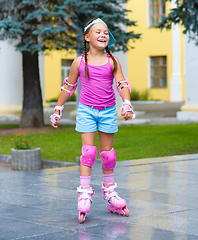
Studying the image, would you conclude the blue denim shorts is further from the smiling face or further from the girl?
the smiling face

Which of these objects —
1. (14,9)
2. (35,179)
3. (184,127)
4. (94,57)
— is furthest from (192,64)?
(94,57)

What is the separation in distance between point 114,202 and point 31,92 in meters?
9.89

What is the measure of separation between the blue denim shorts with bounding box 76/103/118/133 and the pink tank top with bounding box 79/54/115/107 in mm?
60

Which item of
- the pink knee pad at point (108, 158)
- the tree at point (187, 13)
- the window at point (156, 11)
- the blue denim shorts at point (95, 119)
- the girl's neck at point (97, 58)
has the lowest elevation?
the pink knee pad at point (108, 158)

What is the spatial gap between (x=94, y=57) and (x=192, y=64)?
13771mm

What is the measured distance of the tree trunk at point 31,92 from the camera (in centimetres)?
1405

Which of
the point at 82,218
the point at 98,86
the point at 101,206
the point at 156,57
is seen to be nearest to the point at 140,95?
the point at 156,57

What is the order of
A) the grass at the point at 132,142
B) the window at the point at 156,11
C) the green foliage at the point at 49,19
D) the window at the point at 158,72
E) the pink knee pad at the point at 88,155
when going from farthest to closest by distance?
the window at the point at 158,72, the window at the point at 156,11, the green foliage at the point at 49,19, the grass at the point at 132,142, the pink knee pad at the point at 88,155

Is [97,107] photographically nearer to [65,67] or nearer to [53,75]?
[53,75]

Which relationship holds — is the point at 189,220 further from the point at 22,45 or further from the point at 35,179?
the point at 22,45

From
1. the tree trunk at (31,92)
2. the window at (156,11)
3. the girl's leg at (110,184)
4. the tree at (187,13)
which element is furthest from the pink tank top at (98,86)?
the window at (156,11)

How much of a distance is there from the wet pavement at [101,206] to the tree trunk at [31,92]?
6822mm

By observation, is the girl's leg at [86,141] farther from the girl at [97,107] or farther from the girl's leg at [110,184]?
the girl's leg at [110,184]

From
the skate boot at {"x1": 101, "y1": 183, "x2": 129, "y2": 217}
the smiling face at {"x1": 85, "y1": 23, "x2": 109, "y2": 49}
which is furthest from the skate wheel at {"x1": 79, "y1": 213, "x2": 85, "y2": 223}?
the smiling face at {"x1": 85, "y1": 23, "x2": 109, "y2": 49}
